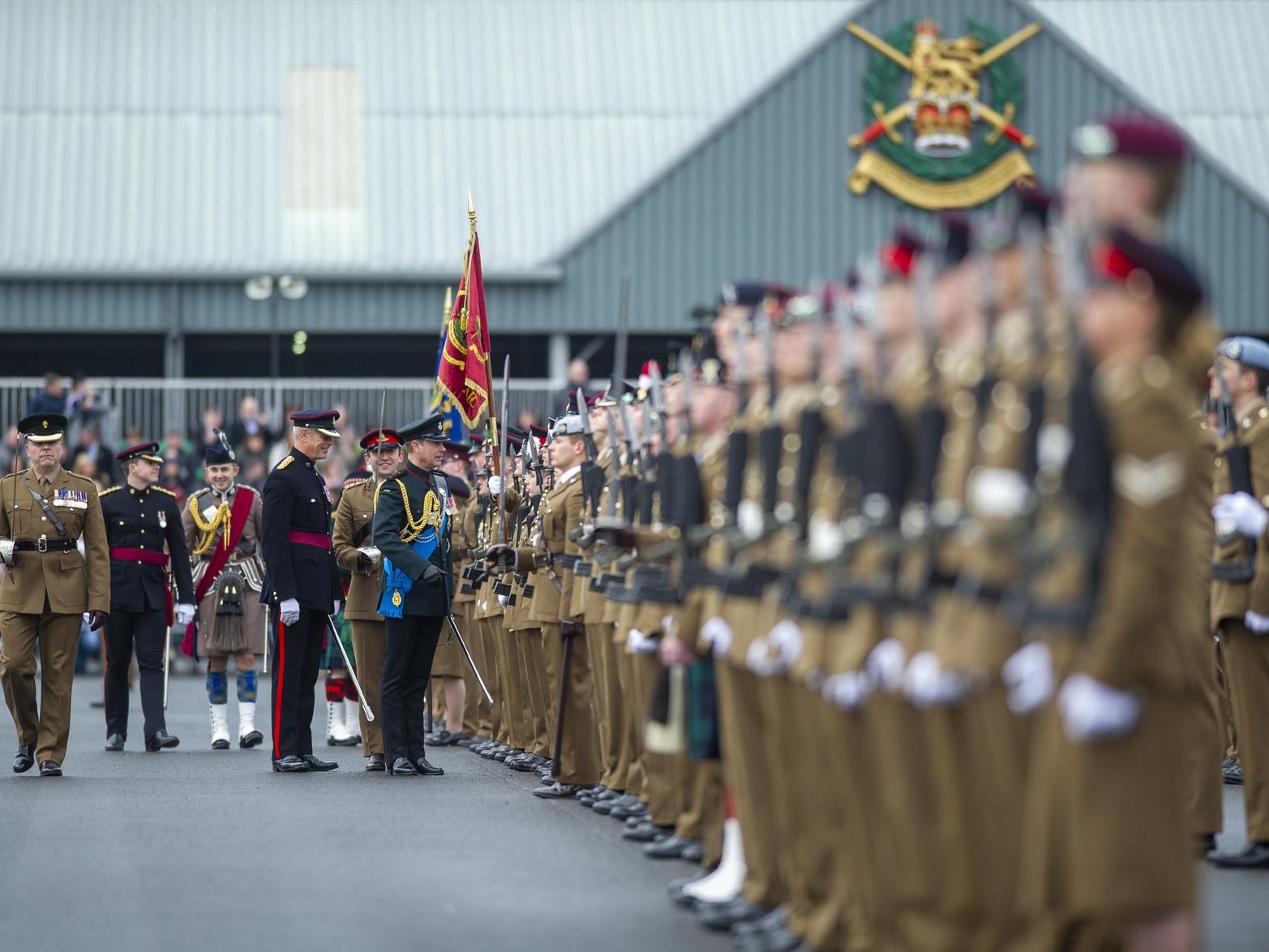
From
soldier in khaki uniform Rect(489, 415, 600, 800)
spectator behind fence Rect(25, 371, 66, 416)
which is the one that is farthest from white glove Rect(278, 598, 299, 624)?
spectator behind fence Rect(25, 371, 66, 416)

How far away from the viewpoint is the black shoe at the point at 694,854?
29.7 feet

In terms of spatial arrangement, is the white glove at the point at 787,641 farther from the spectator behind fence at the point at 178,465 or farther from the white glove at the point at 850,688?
the spectator behind fence at the point at 178,465

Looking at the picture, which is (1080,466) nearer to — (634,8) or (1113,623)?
(1113,623)

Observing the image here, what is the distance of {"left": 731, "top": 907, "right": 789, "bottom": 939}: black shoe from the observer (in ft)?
23.3

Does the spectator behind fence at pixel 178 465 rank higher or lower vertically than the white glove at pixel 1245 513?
higher

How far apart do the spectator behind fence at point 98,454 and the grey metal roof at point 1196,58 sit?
1692 cm

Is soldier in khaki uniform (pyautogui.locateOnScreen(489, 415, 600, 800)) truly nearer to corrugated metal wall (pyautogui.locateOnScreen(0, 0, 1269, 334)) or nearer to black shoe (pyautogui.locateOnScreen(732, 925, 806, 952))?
black shoe (pyautogui.locateOnScreen(732, 925, 806, 952))

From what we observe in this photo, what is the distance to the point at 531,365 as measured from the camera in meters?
33.6

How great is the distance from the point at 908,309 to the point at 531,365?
27.4m

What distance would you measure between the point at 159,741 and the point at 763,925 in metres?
8.84

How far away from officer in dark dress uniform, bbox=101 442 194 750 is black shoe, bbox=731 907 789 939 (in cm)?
859

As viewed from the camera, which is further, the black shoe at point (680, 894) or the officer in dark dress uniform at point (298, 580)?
the officer in dark dress uniform at point (298, 580)

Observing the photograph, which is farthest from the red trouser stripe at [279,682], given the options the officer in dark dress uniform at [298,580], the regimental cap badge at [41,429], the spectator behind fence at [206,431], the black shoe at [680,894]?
the spectator behind fence at [206,431]

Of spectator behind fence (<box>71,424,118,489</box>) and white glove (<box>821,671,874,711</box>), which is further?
spectator behind fence (<box>71,424,118,489</box>)
